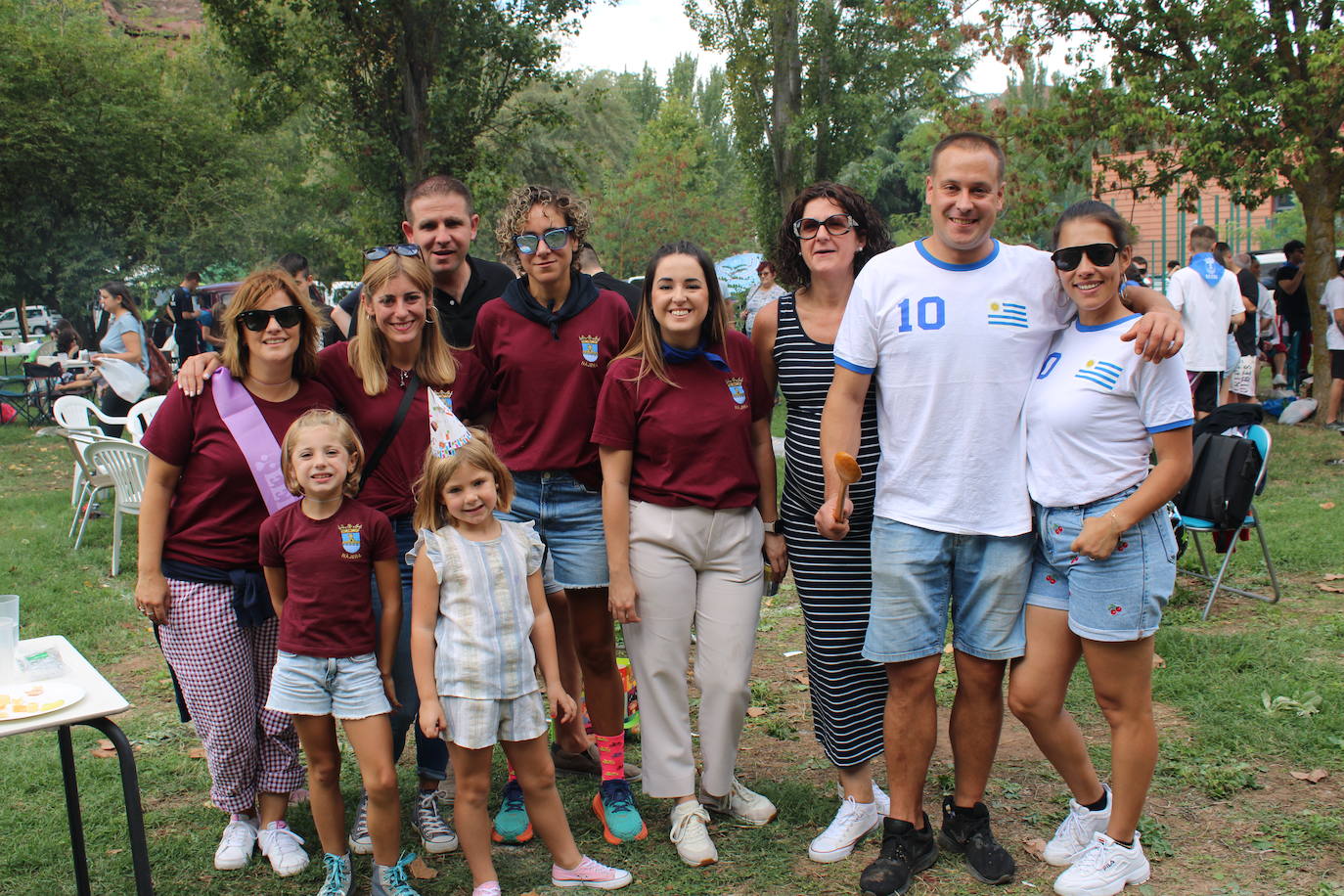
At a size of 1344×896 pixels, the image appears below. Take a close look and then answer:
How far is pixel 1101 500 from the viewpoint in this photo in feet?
9.53

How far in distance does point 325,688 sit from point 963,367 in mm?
2037

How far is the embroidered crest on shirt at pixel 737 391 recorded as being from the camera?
341 centimetres

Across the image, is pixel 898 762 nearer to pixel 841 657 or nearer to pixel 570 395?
pixel 841 657

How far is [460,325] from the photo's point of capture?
13.0 ft

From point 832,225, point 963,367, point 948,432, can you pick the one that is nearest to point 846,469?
point 948,432

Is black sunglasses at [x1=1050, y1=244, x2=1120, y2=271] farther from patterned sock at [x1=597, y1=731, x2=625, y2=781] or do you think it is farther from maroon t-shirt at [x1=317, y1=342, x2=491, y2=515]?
patterned sock at [x1=597, y1=731, x2=625, y2=781]

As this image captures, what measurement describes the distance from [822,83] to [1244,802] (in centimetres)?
1428

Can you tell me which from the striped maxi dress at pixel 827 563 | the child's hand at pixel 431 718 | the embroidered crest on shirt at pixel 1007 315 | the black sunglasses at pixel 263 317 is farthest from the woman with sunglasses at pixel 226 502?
the embroidered crest on shirt at pixel 1007 315

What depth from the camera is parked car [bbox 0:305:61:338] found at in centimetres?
2795

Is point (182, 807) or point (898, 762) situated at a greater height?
point (898, 762)

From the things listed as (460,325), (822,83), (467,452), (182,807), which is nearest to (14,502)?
(182,807)

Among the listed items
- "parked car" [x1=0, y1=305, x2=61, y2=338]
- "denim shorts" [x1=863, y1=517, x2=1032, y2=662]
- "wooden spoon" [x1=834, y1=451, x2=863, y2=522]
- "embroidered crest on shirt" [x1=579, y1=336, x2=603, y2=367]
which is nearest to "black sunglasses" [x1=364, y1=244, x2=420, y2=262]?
"embroidered crest on shirt" [x1=579, y1=336, x2=603, y2=367]

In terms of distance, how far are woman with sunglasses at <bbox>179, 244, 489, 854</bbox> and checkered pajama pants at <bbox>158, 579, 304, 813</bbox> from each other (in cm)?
38

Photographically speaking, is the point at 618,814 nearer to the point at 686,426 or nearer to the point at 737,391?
the point at 686,426
